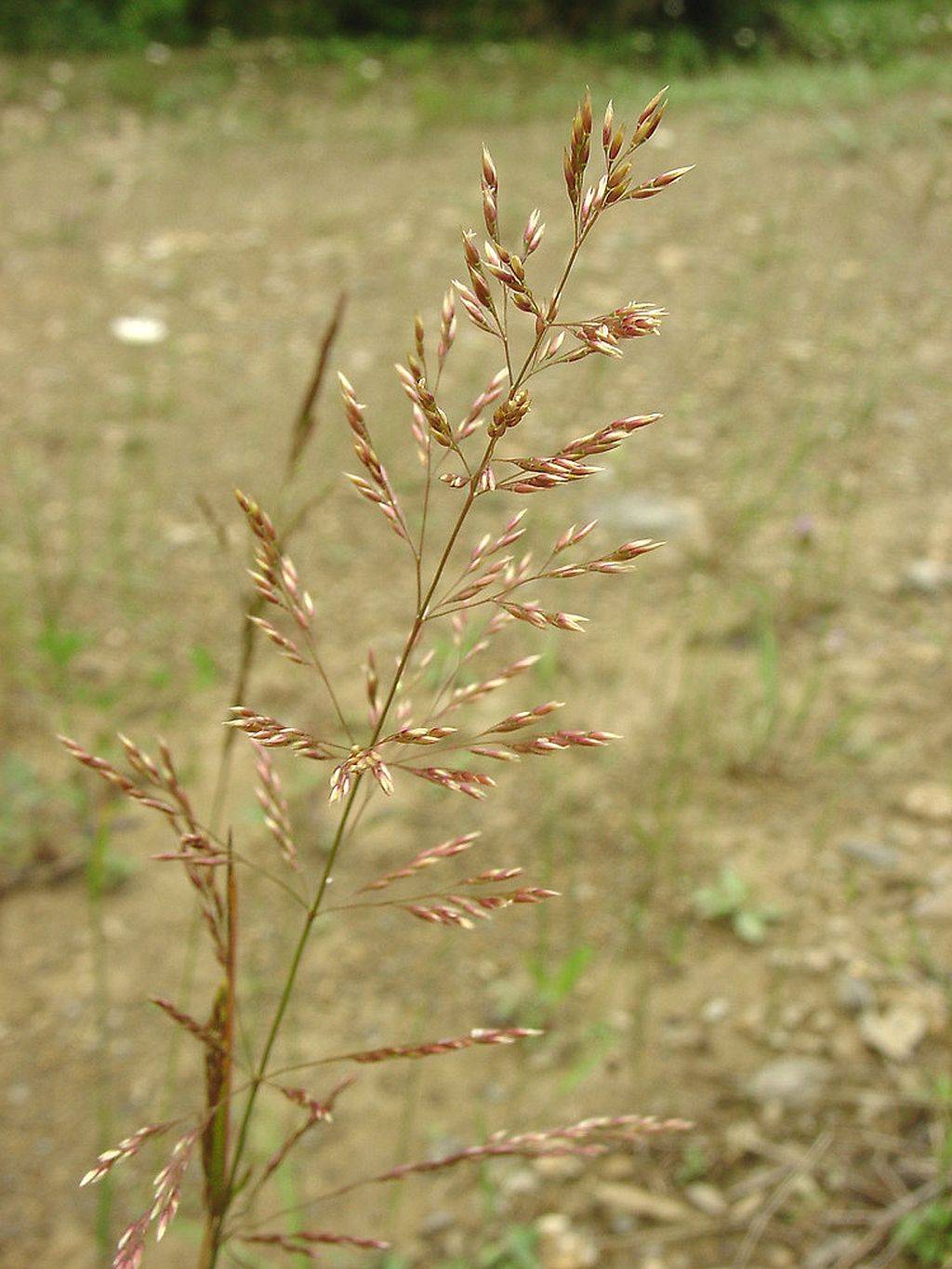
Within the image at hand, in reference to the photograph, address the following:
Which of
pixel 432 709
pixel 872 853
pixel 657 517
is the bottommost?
pixel 872 853

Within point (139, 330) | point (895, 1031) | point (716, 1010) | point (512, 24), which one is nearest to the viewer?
point (895, 1031)

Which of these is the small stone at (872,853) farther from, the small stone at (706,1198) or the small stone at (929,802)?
the small stone at (706,1198)

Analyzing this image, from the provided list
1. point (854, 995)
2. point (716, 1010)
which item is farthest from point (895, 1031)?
point (716, 1010)

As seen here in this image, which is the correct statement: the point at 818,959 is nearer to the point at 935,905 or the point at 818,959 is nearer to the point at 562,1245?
the point at 935,905

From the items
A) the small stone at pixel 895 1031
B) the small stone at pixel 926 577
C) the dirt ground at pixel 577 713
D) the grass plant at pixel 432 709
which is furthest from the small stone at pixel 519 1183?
the small stone at pixel 926 577

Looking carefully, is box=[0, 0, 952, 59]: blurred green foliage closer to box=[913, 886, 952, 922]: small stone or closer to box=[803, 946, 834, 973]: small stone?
box=[913, 886, 952, 922]: small stone

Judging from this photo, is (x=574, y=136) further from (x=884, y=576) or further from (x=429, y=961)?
(x=884, y=576)
